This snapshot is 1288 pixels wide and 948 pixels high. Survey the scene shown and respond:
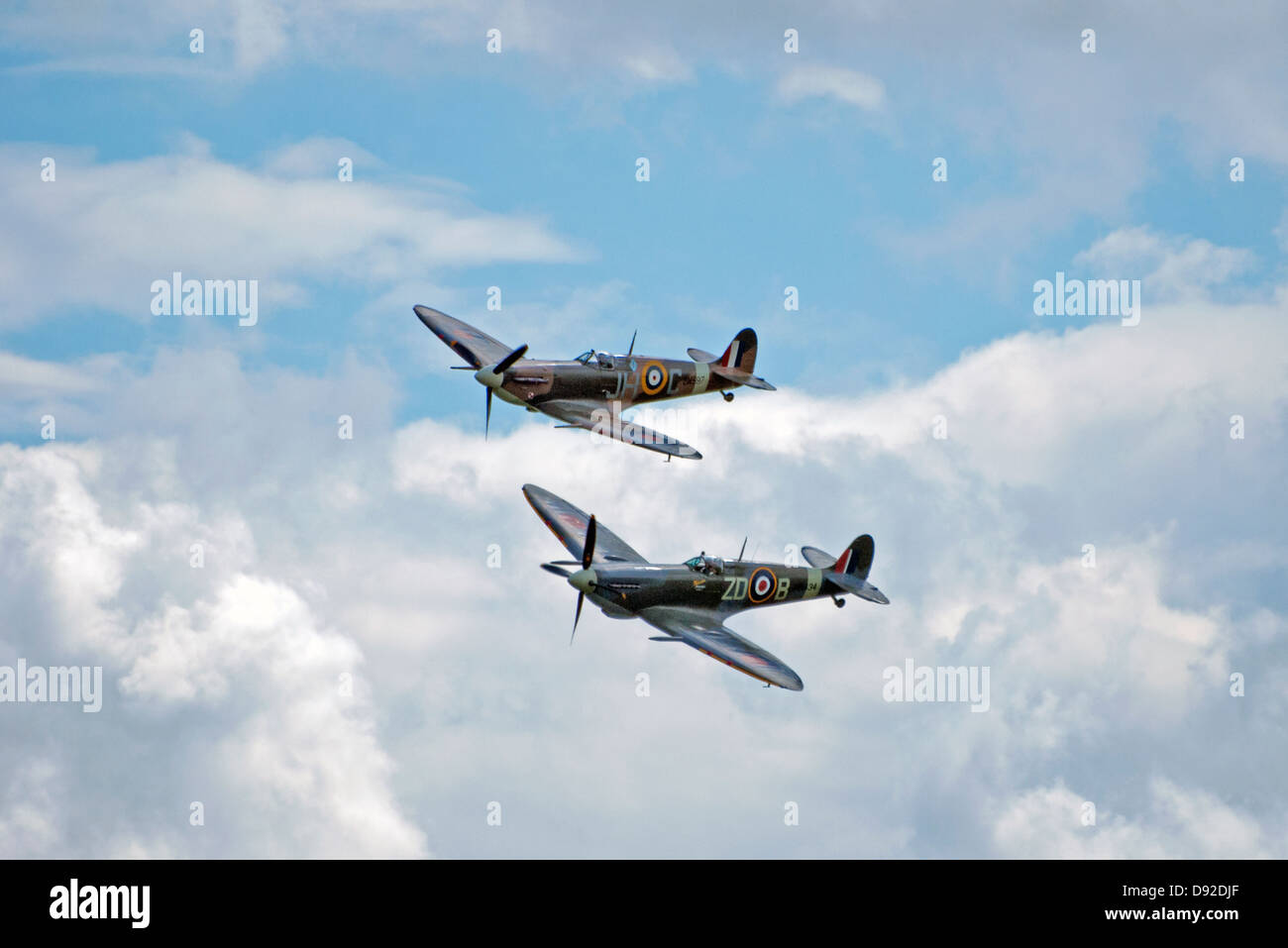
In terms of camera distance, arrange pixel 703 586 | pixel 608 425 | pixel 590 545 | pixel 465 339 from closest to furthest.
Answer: pixel 590 545, pixel 703 586, pixel 608 425, pixel 465 339

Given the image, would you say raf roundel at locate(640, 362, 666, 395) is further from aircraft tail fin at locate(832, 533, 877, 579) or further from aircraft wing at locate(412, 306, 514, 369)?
aircraft tail fin at locate(832, 533, 877, 579)

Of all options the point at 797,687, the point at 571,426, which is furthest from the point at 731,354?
the point at 797,687

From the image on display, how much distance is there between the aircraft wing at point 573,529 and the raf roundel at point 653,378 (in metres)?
4.72

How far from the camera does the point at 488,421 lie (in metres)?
42.0

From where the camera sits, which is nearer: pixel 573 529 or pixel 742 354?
pixel 573 529

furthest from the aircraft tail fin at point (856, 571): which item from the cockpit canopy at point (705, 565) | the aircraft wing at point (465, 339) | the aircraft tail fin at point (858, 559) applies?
the aircraft wing at point (465, 339)

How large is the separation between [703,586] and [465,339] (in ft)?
43.0

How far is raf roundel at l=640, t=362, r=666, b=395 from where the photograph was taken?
146 ft

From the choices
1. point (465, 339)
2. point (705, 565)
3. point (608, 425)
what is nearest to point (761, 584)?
point (705, 565)

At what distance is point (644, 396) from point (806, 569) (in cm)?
778

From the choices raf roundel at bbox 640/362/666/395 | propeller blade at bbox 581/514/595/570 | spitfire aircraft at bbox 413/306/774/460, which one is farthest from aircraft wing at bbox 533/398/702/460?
propeller blade at bbox 581/514/595/570

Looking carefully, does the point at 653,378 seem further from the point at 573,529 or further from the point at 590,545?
the point at 590,545

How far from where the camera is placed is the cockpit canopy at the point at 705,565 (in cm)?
3756

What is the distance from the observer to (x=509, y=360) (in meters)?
41.5
